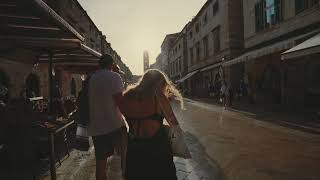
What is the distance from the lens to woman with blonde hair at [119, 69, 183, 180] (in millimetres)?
2926

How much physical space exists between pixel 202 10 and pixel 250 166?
99.7ft

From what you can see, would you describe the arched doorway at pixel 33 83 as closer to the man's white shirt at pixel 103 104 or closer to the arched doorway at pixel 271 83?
the arched doorway at pixel 271 83

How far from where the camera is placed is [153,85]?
3023 millimetres

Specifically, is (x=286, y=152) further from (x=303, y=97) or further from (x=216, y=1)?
(x=216, y=1)

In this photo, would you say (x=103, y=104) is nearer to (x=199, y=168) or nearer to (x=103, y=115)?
(x=103, y=115)

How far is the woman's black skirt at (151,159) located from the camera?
2922 millimetres

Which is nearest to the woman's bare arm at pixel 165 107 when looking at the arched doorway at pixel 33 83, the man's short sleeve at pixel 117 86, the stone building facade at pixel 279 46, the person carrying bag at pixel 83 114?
the man's short sleeve at pixel 117 86

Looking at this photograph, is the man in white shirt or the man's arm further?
the man in white shirt

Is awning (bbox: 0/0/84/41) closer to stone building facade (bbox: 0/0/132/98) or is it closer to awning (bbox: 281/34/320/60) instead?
stone building facade (bbox: 0/0/132/98)

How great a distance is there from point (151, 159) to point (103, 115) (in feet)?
3.73

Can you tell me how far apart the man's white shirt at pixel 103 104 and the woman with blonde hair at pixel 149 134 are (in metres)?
0.83

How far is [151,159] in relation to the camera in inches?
115

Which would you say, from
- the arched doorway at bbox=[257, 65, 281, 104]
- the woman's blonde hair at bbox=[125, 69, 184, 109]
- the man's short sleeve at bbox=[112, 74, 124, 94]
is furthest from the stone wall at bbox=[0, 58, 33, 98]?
the arched doorway at bbox=[257, 65, 281, 104]

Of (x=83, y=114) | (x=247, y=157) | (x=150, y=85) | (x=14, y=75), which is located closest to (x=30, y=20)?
(x=83, y=114)
